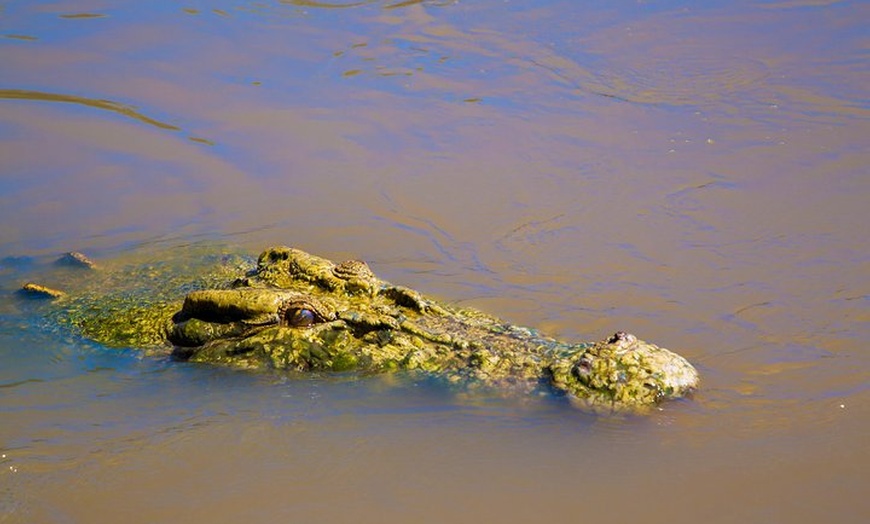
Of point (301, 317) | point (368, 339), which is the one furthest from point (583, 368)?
point (301, 317)

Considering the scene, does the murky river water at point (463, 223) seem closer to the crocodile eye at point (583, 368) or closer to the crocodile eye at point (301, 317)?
the crocodile eye at point (583, 368)

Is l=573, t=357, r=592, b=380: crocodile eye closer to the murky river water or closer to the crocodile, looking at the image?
the crocodile

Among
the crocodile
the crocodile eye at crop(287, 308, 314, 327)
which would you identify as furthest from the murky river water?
the crocodile eye at crop(287, 308, 314, 327)

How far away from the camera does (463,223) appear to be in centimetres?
778

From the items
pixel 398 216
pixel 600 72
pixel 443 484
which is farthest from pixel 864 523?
pixel 600 72

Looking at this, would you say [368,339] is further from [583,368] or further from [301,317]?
[583,368]

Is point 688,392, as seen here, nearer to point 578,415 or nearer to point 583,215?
point 578,415

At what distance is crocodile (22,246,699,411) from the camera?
500cm

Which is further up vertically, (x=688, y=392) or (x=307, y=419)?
(x=688, y=392)

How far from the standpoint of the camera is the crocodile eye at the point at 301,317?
5594 mm

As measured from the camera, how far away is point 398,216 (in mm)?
7996

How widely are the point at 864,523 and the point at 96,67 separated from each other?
9.18 meters

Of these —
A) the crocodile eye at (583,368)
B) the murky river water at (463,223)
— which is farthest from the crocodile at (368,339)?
the murky river water at (463,223)

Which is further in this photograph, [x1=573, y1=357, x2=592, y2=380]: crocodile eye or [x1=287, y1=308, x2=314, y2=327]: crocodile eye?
[x1=287, y1=308, x2=314, y2=327]: crocodile eye
